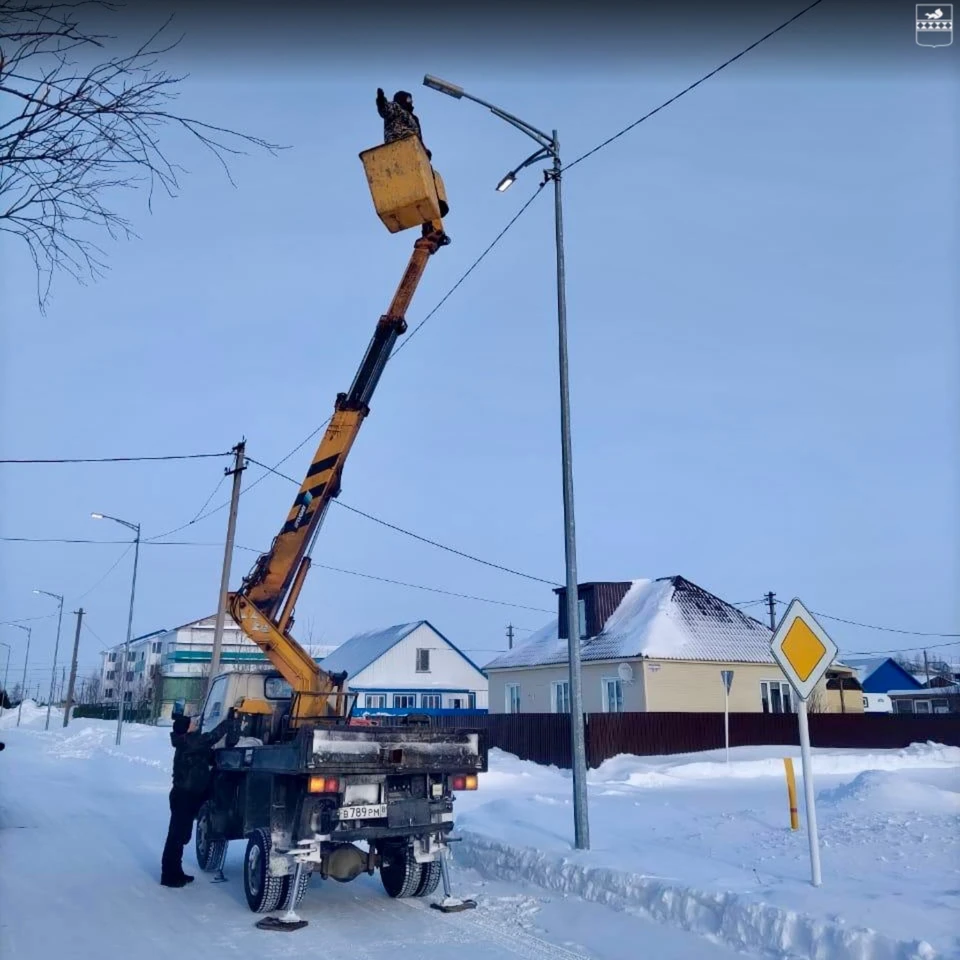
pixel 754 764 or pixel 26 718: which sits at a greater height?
pixel 754 764

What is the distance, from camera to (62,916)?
8.46 meters

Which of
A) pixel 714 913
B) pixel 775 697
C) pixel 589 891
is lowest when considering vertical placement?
pixel 589 891

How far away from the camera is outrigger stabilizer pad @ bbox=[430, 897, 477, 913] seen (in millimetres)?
8805

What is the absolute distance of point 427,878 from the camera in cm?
952

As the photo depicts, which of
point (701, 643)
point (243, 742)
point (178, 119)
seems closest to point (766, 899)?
point (243, 742)

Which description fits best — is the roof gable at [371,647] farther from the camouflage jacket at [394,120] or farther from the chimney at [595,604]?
the camouflage jacket at [394,120]

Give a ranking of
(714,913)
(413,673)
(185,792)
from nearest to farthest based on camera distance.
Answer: (714,913)
(185,792)
(413,673)

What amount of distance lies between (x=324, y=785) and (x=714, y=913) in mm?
3560

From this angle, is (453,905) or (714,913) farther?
(453,905)

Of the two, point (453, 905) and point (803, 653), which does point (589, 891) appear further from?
point (803, 653)

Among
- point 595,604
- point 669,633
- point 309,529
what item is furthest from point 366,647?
point 309,529

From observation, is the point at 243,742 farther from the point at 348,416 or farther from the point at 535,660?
the point at 535,660

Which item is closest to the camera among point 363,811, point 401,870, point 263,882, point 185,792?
point 263,882

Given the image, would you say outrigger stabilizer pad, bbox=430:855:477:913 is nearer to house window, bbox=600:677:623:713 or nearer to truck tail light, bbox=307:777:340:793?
truck tail light, bbox=307:777:340:793
